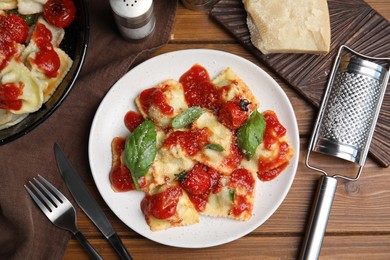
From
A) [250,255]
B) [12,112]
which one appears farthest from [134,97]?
[250,255]

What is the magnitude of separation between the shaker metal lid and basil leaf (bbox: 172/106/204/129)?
62cm

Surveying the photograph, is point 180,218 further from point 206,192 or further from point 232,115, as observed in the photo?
point 232,115

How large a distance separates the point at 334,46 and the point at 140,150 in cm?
140

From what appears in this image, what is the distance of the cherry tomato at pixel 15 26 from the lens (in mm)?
2791

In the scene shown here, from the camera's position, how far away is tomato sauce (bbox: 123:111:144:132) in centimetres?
306

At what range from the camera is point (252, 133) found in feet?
9.39

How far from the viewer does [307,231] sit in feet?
10.0

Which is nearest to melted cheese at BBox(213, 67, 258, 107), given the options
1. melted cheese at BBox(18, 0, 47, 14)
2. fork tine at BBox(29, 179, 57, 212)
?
melted cheese at BBox(18, 0, 47, 14)

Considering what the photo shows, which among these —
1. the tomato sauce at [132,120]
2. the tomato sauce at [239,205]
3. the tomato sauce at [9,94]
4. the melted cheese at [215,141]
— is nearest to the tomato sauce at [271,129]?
the melted cheese at [215,141]

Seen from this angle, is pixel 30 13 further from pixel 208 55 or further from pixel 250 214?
pixel 250 214

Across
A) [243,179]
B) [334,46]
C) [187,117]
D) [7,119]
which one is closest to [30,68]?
[7,119]

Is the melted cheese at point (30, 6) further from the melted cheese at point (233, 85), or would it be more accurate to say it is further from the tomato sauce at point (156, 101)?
the melted cheese at point (233, 85)

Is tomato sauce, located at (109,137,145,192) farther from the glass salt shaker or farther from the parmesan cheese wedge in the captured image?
the parmesan cheese wedge

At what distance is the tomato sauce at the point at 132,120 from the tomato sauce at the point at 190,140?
241 millimetres
